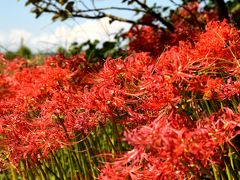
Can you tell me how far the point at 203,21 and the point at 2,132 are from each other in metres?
2.31

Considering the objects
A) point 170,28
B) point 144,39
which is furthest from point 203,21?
point 144,39

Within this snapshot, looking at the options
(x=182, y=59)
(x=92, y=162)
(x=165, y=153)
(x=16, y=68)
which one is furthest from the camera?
(x=16, y=68)

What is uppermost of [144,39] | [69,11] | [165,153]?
[69,11]

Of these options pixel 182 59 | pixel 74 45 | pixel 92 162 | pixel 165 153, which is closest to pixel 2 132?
pixel 92 162

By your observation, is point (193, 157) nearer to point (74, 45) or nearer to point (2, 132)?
point (2, 132)

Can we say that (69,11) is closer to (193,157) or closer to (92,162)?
(92,162)

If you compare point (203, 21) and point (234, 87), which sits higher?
point (203, 21)

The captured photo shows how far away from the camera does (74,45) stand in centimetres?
538

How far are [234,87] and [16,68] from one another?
2.86 meters

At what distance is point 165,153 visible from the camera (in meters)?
1.16

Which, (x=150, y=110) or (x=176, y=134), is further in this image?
(x=150, y=110)

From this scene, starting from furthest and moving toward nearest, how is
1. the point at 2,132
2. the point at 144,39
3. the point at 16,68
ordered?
the point at 16,68, the point at 144,39, the point at 2,132

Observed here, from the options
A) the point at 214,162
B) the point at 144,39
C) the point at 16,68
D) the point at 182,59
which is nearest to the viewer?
the point at 214,162

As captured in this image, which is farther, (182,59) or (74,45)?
(74,45)
